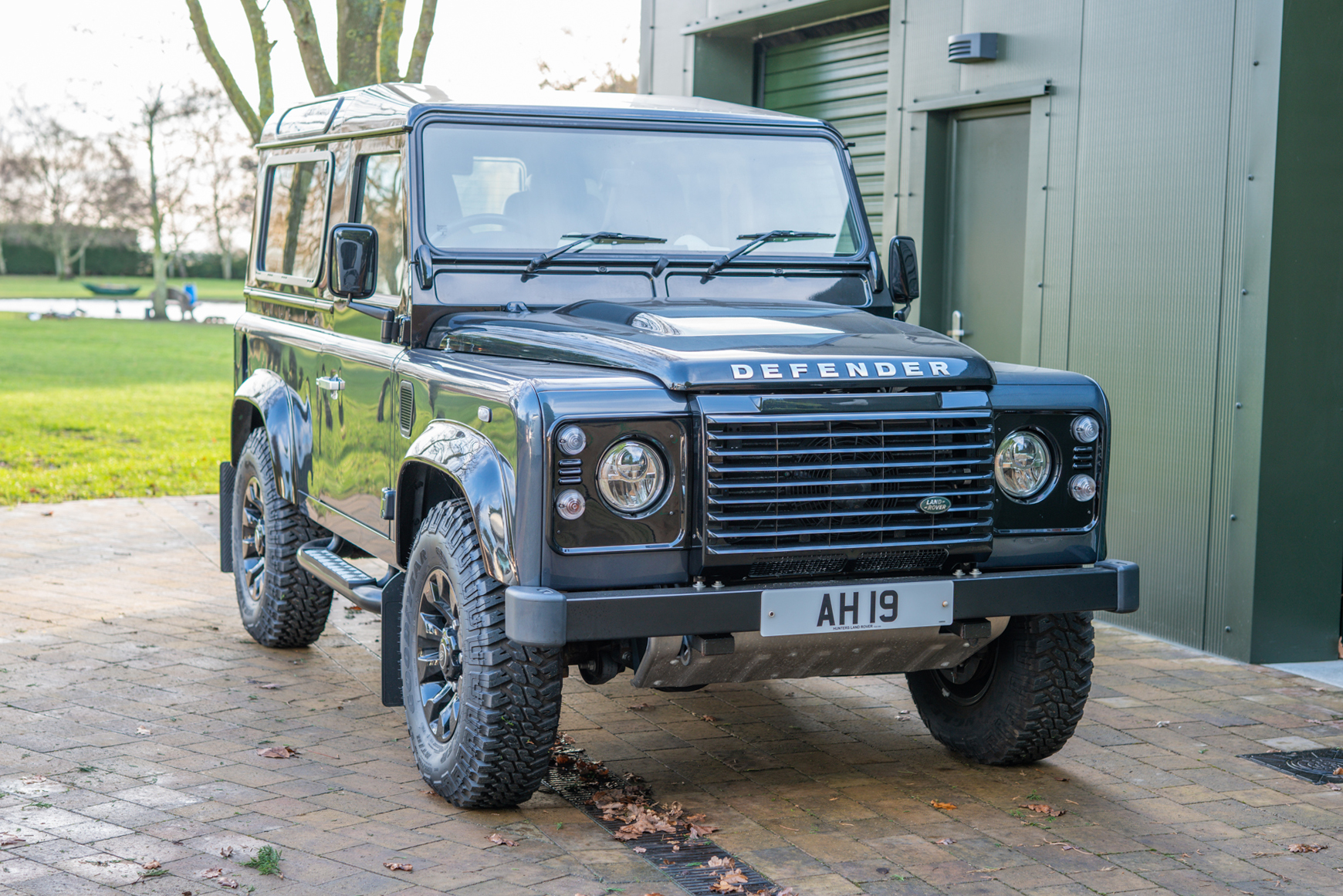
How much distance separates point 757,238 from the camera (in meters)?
5.39

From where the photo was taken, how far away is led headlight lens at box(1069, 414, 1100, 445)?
4488 mm

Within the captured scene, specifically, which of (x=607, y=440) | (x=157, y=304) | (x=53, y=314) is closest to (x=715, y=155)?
(x=607, y=440)

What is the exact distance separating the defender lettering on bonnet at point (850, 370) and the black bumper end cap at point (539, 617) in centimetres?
80

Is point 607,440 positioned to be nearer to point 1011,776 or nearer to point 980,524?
point 980,524

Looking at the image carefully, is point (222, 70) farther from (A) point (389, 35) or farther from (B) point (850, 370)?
(B) point (850, 370)

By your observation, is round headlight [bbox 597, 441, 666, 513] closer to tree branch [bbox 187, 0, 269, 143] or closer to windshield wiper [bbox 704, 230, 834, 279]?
windshield wiper [bbox 704, 230, 834, 279]

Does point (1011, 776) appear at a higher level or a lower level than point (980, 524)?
lower

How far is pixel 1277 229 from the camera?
6367 mm

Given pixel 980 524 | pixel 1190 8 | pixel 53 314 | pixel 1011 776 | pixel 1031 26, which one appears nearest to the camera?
pixel 980 524

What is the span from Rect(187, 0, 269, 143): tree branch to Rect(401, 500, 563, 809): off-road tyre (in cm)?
692

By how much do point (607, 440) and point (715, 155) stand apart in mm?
1926

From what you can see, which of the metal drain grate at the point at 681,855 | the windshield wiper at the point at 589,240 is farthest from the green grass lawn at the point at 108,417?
the metal drain grate at the point at 681,855

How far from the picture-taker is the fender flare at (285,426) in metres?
6.16

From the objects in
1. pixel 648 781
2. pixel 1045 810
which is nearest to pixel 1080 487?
pixel 1045 810
